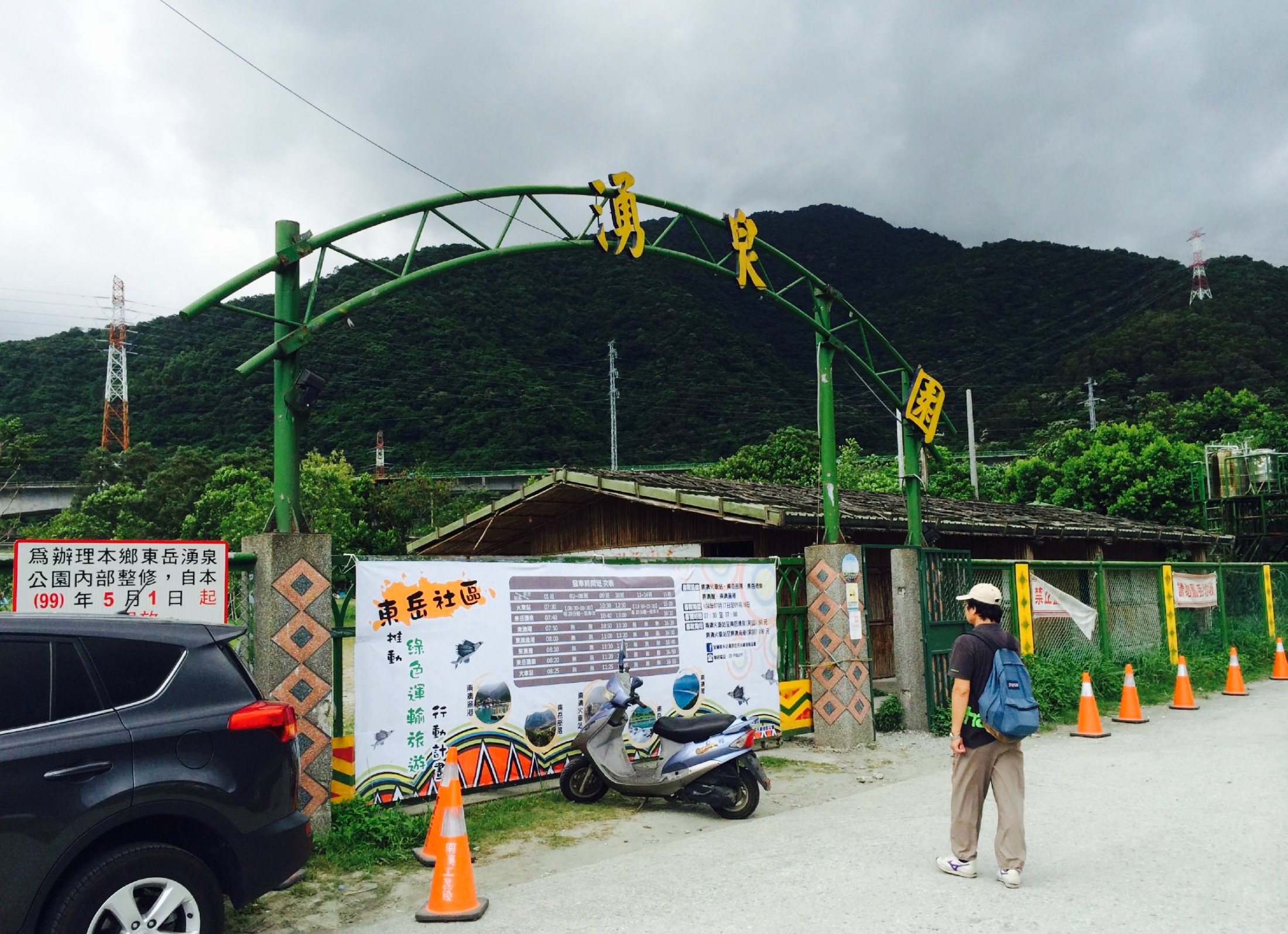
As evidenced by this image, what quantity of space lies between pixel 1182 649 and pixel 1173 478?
60.0 ft

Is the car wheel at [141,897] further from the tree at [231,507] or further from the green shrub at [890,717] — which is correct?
the tree at [231,507]

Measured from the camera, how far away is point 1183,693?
43.2 feet

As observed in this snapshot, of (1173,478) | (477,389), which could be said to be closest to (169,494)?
(477,389)

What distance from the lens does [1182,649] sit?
661 inches

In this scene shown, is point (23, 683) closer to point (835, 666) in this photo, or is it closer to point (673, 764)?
point (673, 764)

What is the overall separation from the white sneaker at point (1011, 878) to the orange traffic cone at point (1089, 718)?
19.7ft

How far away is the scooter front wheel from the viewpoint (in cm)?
804

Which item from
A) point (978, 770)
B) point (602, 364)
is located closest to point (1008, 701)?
point (978, 770)

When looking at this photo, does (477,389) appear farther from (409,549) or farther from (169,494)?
(409,549)

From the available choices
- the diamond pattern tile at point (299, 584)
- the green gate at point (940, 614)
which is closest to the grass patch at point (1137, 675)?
the green gate at point (940, 614)

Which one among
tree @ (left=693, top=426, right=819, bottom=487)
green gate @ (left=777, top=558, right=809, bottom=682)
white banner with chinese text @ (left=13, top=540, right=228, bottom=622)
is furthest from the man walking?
tree @ (left=693, top=426, right=819, bottom=487)

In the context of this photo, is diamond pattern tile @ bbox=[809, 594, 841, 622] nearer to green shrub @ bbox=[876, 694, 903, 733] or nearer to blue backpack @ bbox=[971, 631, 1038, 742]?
green shrub @ bbox=[876, 694, 903, 733]

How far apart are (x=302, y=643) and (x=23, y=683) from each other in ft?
8.98

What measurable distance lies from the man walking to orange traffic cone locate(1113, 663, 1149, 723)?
718 centimetres
